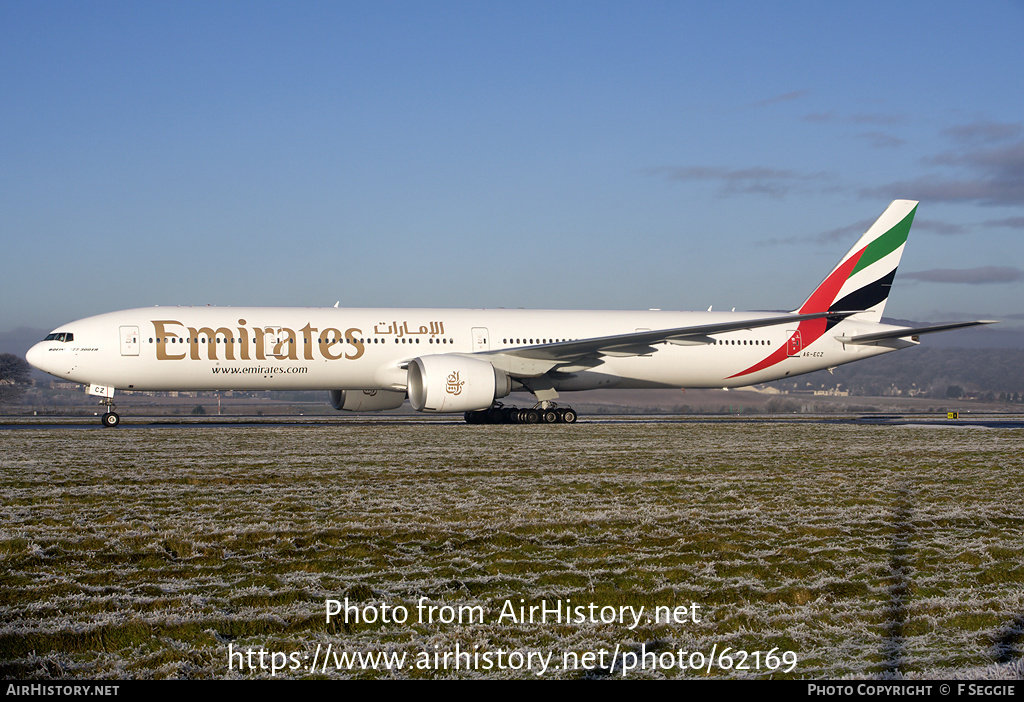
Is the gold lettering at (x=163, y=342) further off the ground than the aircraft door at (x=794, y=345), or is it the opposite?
the gold lettering at (x=163, y=342)

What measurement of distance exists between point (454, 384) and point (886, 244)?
719 inches

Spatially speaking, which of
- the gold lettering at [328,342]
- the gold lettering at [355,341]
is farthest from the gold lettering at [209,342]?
the gold lettering at [355,341]

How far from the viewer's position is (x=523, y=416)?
2788 cm

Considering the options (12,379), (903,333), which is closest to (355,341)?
(903,333)

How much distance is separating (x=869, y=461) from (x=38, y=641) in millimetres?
14315

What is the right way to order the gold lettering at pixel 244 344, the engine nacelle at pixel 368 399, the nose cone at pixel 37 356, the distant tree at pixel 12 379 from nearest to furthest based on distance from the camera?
the nose cone at pixel 37 356
the gold lettering at pixel 244 344
the engine nacelle at pixel 368 399
the distant tree at pixel 12 379

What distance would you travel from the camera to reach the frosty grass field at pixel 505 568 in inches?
182

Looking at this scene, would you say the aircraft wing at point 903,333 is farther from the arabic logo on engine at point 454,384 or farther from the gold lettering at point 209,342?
the gold lettering at point 209,342

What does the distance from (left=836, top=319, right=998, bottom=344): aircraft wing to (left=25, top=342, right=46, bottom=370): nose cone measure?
2670 centimetres

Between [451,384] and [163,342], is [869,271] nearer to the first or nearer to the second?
[451,384]

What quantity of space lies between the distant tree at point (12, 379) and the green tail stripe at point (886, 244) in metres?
63.0
